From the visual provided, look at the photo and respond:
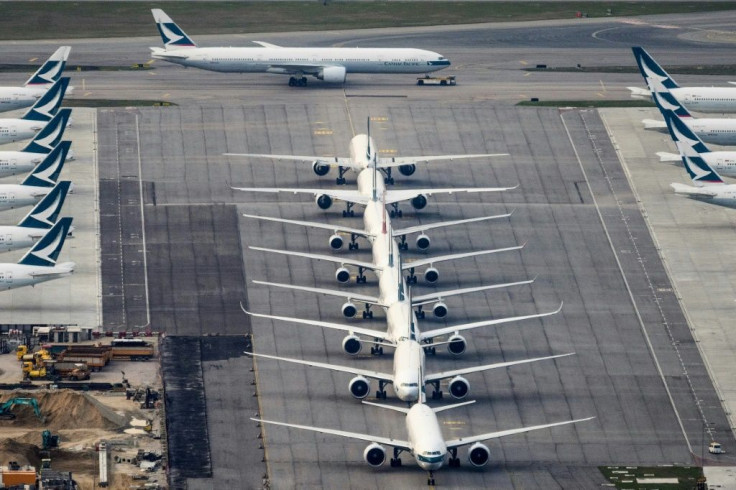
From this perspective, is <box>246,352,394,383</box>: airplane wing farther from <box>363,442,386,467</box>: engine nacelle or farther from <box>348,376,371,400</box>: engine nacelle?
<box>363,442,386,467</box>: engine nacelle

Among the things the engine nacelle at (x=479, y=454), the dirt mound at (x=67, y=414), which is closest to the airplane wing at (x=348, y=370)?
the engine nacelle at (x=479, y=454)

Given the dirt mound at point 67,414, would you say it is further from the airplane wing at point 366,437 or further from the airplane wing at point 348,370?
the airplane wing at point 366,437

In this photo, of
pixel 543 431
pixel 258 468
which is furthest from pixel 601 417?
pixel 258 468

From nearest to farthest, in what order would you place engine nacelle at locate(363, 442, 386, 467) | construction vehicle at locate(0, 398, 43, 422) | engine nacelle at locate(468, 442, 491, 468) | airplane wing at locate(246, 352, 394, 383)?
1. engine nacelle at locate(363, 442, 386, 467)
2. engine nacelle at locate(468, 442, 491, 468)
3. airplane wing at locate(246, 352, 394, 383)
4. construction vehicle at locate(0, 398, 43, 422)

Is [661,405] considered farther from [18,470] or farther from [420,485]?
[18,470]

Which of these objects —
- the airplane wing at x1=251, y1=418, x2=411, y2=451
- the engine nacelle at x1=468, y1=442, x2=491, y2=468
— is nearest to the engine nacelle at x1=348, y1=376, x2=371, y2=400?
the airplane wing at x1=251, y1=418, x2=411, y2=451

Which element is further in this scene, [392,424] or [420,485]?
[392,424]
